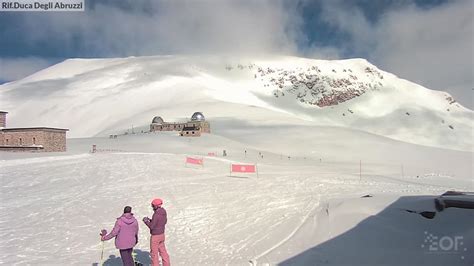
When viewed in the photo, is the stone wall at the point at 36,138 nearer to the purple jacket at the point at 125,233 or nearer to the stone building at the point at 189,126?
the stone building at the point at 189,126

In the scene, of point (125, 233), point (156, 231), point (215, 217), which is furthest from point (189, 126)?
point (125, 233)

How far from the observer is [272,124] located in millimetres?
109625

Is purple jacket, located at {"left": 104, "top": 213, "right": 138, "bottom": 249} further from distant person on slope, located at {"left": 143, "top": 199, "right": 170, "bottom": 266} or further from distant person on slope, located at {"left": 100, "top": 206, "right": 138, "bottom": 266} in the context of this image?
distant person on slope, located at {"left": 143, "top": 199, "right": 170, "bottom": 266}

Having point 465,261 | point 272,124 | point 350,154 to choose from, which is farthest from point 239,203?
point 272,124

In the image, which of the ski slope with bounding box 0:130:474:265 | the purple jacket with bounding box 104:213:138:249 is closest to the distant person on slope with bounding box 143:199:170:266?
the purple jacket with bounding box 104:213:138:249

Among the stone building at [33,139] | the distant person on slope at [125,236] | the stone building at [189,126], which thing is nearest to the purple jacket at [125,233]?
the distant person on slope at [125,236]

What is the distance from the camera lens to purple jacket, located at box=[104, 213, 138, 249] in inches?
386

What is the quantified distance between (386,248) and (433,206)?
6.66ft

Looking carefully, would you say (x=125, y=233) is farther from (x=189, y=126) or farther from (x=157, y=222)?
(x=189, y=126)

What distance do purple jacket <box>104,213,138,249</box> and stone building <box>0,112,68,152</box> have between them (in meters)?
39.1

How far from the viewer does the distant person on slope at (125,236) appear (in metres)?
9.81

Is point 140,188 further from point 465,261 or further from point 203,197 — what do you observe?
point 465,261

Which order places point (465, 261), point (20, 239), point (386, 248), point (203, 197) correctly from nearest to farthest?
point (465, 261) < point (386, 248) < point (20, 239) < point (203, 197)

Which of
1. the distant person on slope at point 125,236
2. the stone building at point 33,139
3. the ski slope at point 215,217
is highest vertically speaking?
the stone building at point 33,139
